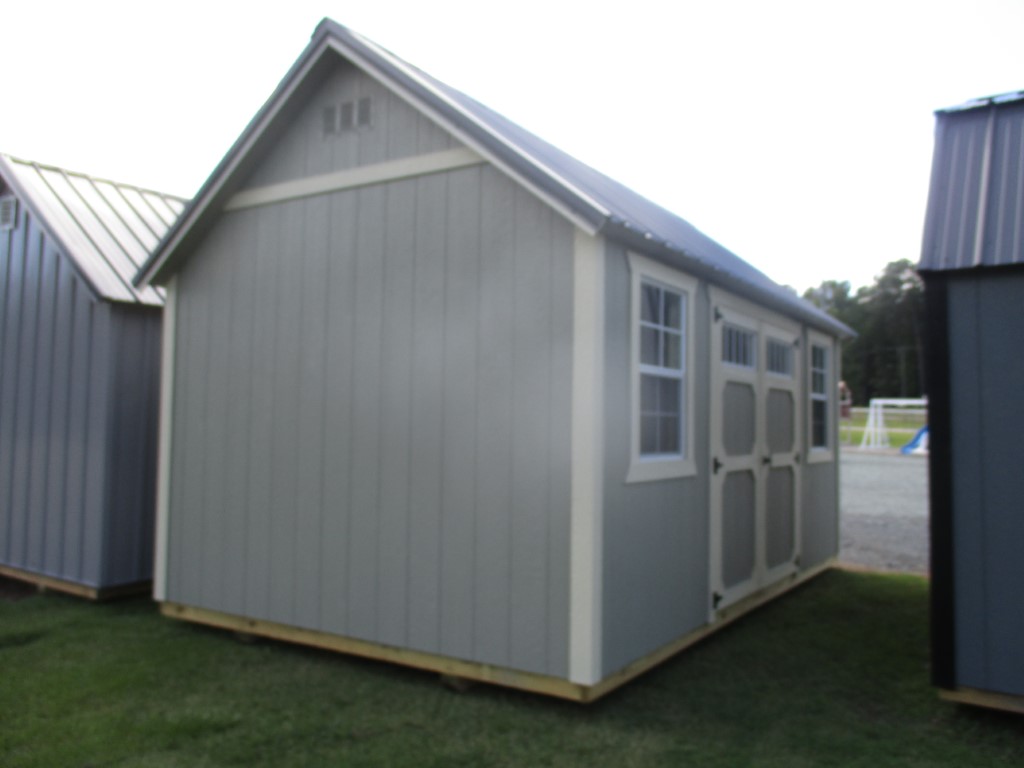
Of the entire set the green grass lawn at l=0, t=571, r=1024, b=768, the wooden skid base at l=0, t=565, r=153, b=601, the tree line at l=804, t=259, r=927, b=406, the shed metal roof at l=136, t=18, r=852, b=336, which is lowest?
the green grass lawn at l=0, t=571, r=1024, b=768


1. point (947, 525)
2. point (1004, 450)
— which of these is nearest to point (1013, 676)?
point (947, 525)

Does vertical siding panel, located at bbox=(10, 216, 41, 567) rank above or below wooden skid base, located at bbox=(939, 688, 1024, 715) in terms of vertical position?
above

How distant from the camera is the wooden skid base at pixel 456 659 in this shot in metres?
4.88

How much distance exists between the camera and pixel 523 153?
4914 millimetres

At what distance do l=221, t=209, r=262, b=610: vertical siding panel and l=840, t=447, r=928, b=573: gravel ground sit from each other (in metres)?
6.88

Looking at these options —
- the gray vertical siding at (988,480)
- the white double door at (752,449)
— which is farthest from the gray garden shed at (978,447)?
the white double door at (752,449)

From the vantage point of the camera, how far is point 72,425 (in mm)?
7852

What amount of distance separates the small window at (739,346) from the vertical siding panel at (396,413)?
8.33 ft

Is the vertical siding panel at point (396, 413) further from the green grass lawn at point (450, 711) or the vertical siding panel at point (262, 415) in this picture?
the vertical siding panel at point (262, 415)

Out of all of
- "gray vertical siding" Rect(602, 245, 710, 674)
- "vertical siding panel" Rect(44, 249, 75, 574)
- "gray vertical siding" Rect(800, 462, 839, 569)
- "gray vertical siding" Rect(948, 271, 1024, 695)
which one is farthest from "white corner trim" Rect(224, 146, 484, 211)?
"gray vertical siding" Rect(800, 462, 839, 569)

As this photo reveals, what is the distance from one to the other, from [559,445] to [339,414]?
1748 millimetres

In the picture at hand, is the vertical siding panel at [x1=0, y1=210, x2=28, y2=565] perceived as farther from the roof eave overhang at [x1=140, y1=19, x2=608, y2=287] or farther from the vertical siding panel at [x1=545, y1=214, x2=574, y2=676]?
the vertical siding panel at [x1=545, y1=214, x2=574, y2=676]

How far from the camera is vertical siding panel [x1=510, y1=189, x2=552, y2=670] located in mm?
4938

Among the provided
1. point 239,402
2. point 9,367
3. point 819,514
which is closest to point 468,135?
point 239,402
